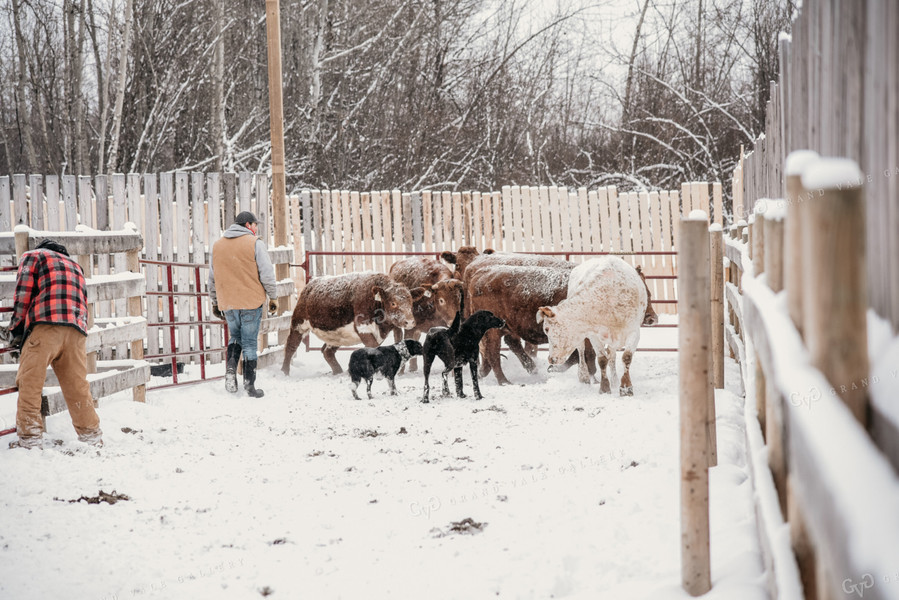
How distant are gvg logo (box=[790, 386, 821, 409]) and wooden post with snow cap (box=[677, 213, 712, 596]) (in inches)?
62.3

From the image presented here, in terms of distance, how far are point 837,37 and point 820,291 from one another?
0.95 meters

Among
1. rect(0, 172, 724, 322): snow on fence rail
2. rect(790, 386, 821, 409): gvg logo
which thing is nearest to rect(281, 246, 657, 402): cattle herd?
rect(0, 172, 724, 322): snow on fence rail

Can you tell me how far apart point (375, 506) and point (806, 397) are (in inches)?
148

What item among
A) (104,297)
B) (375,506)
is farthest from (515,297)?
(375,506)

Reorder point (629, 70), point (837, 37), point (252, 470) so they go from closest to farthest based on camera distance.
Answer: point (837, 37)
point (252, 470)
point (629, 70)

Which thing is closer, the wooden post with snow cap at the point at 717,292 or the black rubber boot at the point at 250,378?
the wooden post with snow cap at the point at 717,292

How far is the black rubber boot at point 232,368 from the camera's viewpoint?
8.80 meters

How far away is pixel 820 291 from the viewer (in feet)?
4.27

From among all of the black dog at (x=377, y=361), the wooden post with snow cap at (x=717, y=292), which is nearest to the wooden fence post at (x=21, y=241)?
the black dog at (x=377, y=361)

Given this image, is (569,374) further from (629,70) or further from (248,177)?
(629,70)

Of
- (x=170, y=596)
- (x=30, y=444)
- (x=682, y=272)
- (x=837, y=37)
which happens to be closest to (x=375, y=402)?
(x=30, y=444)

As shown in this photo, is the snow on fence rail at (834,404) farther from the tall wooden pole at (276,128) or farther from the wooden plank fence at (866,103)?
the tall wooden pole at (276,128)

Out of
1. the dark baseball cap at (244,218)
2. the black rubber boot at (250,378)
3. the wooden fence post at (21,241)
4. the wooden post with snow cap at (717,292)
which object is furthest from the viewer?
the dark baseball cap at (244,218)

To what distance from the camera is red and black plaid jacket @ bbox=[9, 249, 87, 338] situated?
594cm
